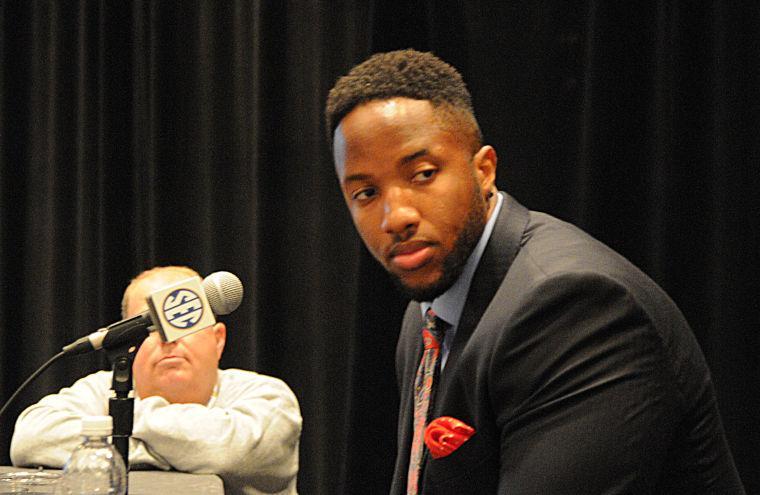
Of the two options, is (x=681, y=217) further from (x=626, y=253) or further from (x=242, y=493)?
(x=242, y=493)

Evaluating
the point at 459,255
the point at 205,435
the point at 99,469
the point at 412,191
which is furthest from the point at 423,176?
the point at 205,435

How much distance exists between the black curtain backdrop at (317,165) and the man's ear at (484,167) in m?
1.69

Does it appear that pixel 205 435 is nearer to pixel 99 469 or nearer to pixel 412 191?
pixel 99 469

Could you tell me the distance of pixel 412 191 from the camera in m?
1.51

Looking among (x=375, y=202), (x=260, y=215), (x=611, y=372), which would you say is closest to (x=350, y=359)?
(x=260, y=215)

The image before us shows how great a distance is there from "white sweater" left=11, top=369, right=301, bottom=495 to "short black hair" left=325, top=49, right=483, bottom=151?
0.99 metres

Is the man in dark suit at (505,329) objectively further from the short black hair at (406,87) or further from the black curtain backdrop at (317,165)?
the black curtain backdrop at (317,165)

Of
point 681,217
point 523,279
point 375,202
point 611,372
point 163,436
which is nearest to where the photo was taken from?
point 611,372

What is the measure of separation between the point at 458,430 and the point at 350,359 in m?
2.06

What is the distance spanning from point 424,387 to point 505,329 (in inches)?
11.4

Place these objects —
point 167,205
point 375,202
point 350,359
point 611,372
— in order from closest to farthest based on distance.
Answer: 1. point 611,372
2. point 375,202
3. point 350,359
4. point 167,205

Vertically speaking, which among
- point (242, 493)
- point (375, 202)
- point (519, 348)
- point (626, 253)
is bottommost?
point (242, 493)

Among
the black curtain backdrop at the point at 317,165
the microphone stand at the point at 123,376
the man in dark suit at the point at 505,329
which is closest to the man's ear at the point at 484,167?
the man in dark suit at the point at 505,329

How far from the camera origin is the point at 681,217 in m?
3.17
